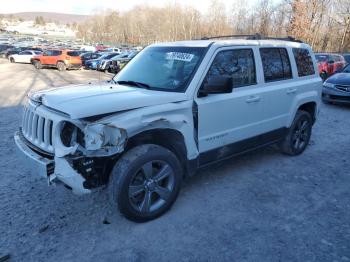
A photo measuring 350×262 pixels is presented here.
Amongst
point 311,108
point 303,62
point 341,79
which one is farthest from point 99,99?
point 341,79

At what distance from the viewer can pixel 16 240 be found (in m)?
3.39

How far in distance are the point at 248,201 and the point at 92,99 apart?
7.46 feet

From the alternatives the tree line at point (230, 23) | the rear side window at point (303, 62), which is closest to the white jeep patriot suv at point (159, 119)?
the rear side window at point (303, 62)

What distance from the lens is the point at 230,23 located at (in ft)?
209

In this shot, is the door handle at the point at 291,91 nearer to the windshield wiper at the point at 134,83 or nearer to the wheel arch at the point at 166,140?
the wheel arch at the point at 166,140

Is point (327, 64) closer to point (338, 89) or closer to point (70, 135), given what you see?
point (338, 89)

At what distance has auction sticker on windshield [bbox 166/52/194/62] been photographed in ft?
13.7

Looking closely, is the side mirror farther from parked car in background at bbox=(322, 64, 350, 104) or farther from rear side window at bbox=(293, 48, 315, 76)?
parked car in background at bbox=(322, 64, 350, 104)

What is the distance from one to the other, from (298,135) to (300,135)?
70 mm

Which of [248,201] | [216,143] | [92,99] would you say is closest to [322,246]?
[248,201]

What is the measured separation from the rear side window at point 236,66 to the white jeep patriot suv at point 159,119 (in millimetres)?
13

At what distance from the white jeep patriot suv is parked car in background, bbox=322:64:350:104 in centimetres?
596

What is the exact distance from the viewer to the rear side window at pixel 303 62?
5512 mm

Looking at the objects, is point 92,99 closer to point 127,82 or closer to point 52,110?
point 52,110
